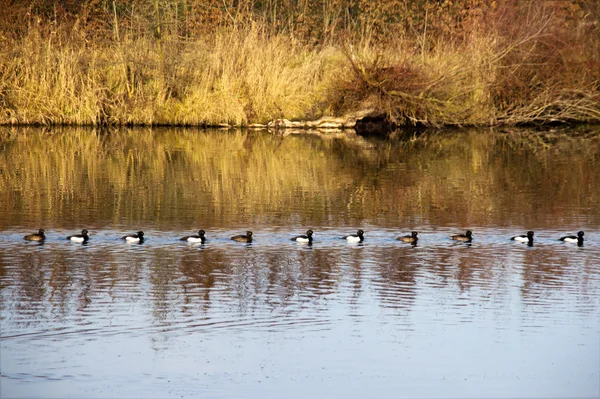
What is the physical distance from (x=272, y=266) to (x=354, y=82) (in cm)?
2156

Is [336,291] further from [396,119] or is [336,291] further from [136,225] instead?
[396,119]

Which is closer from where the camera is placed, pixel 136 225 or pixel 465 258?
pixel 465 258

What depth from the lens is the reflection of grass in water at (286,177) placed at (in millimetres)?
19641

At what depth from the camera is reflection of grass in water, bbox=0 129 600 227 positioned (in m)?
19.6

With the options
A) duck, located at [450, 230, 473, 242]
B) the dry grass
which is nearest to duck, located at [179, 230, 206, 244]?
duck, located at [450, 230, 473, 242]

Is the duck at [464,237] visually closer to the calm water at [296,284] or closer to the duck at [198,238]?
the calm water at [296,284]

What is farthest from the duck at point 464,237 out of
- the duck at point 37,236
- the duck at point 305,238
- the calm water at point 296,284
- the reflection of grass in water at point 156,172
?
the duck at point 37,236

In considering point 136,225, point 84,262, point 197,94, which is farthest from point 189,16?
point 84,262

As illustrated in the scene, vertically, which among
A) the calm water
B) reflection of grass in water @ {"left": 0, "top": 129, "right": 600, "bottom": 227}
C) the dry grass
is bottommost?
the calm water

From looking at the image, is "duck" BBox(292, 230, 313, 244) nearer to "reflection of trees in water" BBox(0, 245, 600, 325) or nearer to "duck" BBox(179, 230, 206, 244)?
"reflection of trees in water" BBox(0, 245, 600, 325)

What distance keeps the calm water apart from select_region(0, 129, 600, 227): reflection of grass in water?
0.12 m

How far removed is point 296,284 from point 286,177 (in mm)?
11079

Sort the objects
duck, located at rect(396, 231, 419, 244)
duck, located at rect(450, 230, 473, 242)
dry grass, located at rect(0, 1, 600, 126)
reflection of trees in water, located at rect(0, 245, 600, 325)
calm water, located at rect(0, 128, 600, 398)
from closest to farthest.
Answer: calm water, located at rect(0, 128, 600, 398), reflection of trees in water, located at rect(0, 245, 600, 325), duck, located at rect(396, 231, 419, 244), duck, located at rect(450, 230, 473, 242), dry grass, located at rect(0, 1, 600, 126)

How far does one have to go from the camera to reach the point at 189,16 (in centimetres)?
4134
